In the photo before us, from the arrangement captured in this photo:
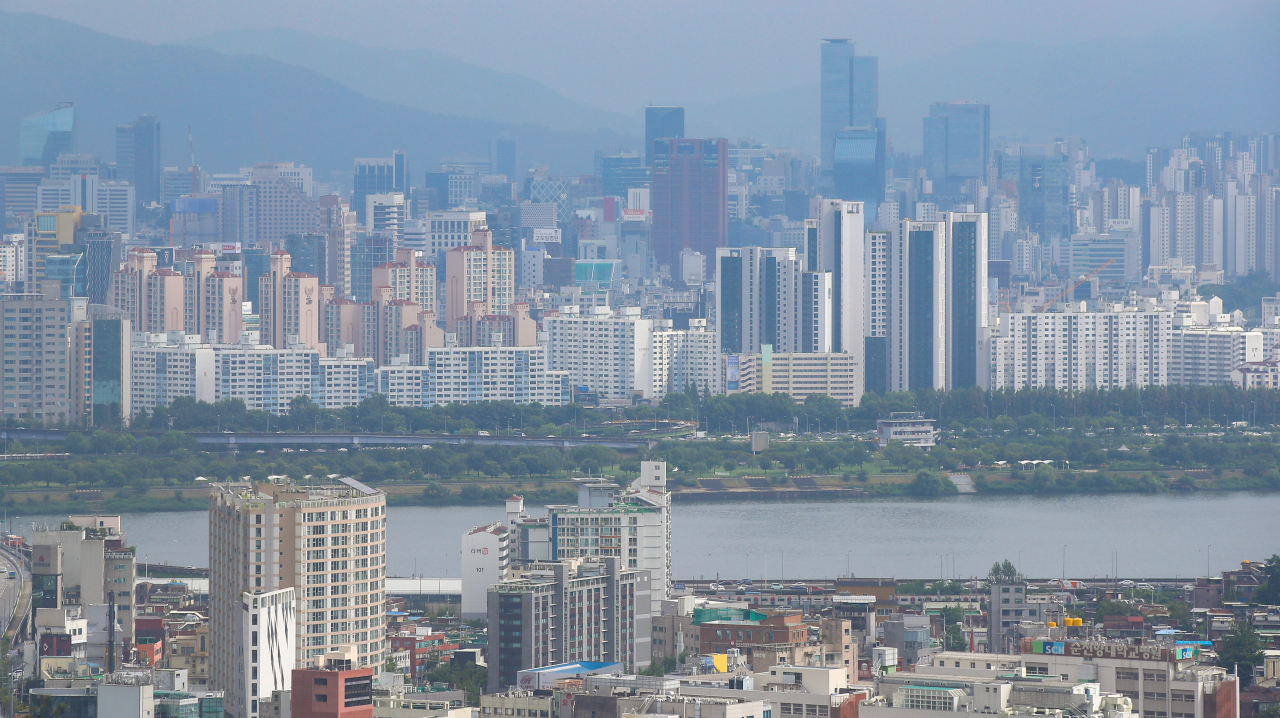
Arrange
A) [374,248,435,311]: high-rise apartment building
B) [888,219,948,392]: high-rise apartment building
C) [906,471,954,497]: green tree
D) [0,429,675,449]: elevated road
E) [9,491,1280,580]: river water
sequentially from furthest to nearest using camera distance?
1. [374,248,435,311]: high-rise apartment building
2. [888,219,948,392]: high-rise apartment building
3. [0,429,675,449]: elevated road
4. [906,471,954,497]: green tree
5. [9,491,1280,580]: river water

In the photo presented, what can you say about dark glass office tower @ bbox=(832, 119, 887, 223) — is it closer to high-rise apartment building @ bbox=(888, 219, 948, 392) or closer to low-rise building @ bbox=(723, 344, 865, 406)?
high-rise apartment building @ bbox=(888, 219, 948, 392)

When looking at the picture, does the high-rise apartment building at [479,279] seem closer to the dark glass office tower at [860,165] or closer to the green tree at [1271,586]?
the dark glass office tower at [860,165]

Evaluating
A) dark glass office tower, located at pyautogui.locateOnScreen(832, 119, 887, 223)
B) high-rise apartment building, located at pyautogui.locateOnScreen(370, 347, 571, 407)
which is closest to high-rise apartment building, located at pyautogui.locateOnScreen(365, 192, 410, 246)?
dark glass office tower, located at pyautogui.locateOnScreen(832, 119, 887, 223)

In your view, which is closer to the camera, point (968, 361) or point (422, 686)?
point (422, 686)

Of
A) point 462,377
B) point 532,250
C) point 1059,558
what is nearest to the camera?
point 1059,558

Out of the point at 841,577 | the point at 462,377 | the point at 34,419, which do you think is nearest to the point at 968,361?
the point at 462,377

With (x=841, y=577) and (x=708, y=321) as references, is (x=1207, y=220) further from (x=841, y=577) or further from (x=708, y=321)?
(x=841, y=577)

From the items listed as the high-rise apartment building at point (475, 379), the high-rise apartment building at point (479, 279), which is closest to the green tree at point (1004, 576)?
the high-rise apartment building at point (475, 379)

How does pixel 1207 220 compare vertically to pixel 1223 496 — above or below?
above

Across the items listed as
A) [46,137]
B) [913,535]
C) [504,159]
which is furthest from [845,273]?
[504,159]
